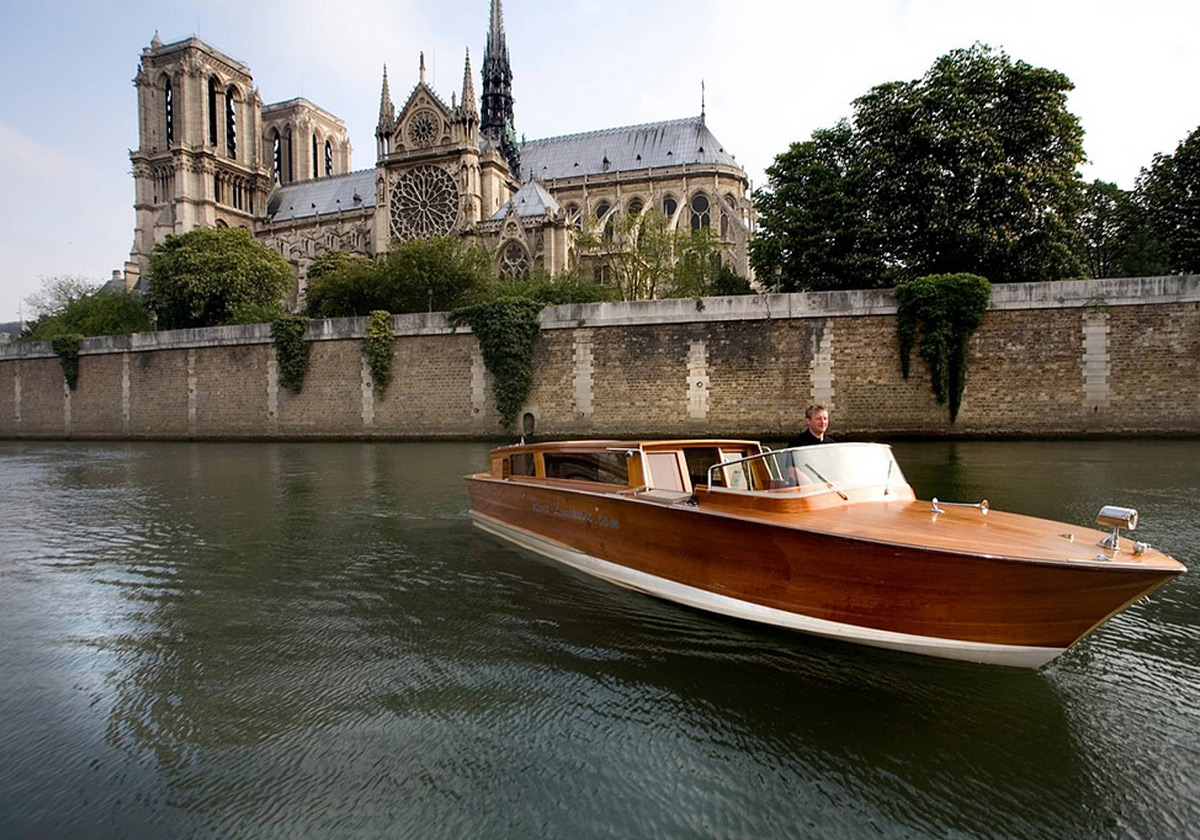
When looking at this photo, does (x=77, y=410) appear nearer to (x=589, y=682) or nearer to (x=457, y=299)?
(x=457, y=299)

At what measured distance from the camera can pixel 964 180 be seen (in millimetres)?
22297

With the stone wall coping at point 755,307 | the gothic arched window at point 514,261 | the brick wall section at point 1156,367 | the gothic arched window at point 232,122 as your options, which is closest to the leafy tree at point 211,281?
the stone wall coping at point 755,307

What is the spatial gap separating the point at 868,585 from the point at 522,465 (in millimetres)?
4721

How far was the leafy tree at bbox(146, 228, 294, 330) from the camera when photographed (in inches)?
1341

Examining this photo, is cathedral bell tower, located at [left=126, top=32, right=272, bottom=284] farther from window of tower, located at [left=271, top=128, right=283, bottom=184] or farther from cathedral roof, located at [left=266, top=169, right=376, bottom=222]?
window of tower, located at [left=271, top=128, right=283, bottom=184]

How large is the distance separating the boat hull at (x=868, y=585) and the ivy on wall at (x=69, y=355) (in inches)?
1366

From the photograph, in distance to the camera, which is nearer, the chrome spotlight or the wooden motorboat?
the chrome spotlight

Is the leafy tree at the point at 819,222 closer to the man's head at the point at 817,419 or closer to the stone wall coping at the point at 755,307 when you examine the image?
the stone wall coping at the point at 755,307

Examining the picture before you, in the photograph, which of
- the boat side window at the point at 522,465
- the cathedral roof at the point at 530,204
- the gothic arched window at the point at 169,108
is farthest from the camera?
the gothic arched window at the point at 169,108

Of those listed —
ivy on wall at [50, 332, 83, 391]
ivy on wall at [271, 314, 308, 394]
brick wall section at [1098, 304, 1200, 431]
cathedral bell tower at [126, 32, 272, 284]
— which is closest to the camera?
brick wall section at [1098, 304, 1200, 431]

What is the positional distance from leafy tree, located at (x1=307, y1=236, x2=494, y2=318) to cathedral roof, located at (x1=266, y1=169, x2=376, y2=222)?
93.2 feet

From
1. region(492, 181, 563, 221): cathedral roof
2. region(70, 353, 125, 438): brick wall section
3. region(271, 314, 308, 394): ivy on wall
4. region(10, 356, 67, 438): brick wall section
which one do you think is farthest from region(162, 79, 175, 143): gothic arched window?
region(271, 314, 308, 394): ivy on wall

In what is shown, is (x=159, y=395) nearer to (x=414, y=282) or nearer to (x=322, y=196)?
(x=414, y=282)

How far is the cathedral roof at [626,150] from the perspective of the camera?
51.4 metres
